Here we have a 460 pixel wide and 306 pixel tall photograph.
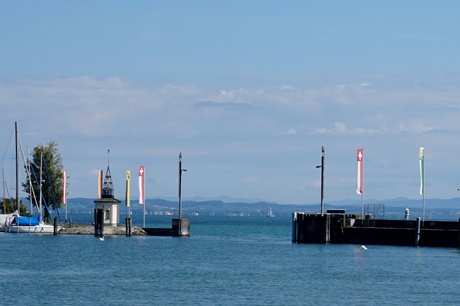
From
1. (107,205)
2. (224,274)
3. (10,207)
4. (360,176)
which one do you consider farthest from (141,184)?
(224,274)

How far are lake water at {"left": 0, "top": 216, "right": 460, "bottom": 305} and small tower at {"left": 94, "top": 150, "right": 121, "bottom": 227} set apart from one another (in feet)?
35.5

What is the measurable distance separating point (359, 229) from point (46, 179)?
6003 cm

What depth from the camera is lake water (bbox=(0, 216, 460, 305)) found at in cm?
6200

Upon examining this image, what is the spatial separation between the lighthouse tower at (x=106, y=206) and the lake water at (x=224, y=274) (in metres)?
9.66

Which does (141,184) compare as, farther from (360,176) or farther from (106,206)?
(360,176)

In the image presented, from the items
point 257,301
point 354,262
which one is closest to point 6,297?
point 257,301

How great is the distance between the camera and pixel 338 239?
347 ft

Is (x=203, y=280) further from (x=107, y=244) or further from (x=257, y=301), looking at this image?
(x=107, y=244)

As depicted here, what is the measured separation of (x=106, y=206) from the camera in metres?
124

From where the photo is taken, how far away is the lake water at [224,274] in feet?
203

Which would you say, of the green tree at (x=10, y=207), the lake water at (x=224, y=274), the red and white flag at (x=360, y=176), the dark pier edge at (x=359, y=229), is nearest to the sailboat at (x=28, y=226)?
the green tree at (x=10, y=207)

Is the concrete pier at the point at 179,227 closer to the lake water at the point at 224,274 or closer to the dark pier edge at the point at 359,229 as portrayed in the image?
the lake water at the point at 224,274

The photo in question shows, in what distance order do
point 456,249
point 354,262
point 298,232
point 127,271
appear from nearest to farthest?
point 127,271 → point 354,262 → point 456,249 → point 298,232

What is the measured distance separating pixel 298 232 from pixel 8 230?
48.3 metres
